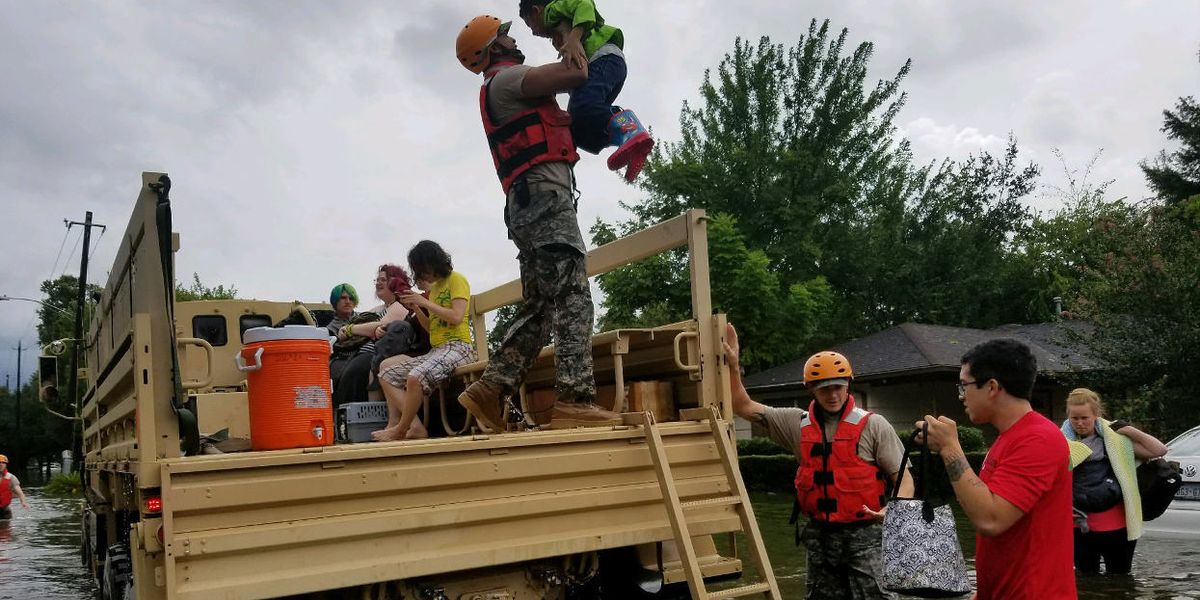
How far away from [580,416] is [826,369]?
1206 mm

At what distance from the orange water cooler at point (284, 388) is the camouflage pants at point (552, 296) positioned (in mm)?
953

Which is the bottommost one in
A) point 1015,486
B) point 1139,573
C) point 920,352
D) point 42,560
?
point 1139,573

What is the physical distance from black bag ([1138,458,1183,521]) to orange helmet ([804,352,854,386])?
4.15 meters

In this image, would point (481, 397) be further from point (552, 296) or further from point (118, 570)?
point (118, 570)

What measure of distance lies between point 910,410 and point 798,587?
735 inches

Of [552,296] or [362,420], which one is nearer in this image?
[552,296]

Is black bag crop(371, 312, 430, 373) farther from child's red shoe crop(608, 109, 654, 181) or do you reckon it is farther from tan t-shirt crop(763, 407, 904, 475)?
tan t-shirt crop(763, 407, 904, 475)

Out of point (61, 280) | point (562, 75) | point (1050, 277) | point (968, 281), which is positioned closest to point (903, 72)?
point (968, 281)

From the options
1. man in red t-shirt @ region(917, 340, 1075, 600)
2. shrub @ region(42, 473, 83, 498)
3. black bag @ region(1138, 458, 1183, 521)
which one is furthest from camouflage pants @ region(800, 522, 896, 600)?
shrub @ region(42, 473, 83, 498)

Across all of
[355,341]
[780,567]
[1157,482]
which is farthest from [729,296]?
[355,341]

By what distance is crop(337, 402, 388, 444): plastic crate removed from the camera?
18.2ft

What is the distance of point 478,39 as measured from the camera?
4.67 meters

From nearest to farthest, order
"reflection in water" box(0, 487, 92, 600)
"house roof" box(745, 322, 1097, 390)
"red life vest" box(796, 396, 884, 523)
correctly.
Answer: "red life vest" box(796, 396, 884, 523) → "reflection in water" box(0, 487, 92, 600) → "house roof" box(745, 322, 1097, 390)

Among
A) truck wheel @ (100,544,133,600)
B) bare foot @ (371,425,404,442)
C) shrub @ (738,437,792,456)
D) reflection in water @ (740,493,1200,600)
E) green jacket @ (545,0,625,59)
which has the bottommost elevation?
reflection in water @ (740,493,1200,600)
